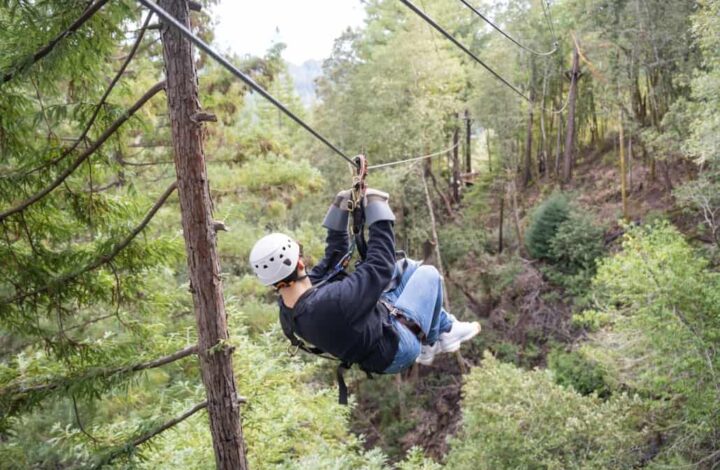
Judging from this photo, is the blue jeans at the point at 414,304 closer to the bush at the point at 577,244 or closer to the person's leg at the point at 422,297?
the person's leg at the point at 422,297

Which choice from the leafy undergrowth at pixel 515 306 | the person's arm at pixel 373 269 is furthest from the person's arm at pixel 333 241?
the leafy undergrowth at pixel 515 306

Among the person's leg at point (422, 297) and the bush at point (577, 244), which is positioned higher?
the person's leg at point (422, 297)

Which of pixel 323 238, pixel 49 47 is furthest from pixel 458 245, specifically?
pixel 49 47

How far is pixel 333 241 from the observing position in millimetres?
3109

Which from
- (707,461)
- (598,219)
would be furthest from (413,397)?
(707,461)

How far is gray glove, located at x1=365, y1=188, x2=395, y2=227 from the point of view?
8.54 feet

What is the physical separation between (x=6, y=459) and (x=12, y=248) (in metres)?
2.35

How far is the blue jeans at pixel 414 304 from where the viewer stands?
9.55 ft

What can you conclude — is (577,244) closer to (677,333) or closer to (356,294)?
(677,333)

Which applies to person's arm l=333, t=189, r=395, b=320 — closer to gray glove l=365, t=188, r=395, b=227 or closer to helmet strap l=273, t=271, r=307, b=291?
gray glove l=365, t=188, r=395, b=227

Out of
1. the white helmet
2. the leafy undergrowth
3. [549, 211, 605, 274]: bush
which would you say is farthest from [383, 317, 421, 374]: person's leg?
[549, 211, 605, 274]: bush

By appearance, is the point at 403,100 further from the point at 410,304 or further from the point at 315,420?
the point at 410,304

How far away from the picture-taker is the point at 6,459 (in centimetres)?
462

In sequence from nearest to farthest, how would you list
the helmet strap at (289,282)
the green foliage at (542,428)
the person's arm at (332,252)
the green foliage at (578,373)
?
the helmet strap at (289,282) < the person's arm at (332,252) < the green foliage at (542,428) < the green foliage at (578,373)
